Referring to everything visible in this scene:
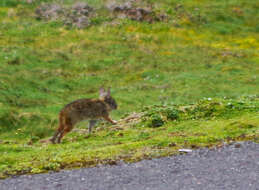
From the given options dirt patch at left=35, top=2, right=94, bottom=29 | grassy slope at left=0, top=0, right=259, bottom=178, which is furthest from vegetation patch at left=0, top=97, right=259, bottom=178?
dirt patch at left=35, top=2, right=94, bottom=29

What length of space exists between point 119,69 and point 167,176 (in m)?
29.8

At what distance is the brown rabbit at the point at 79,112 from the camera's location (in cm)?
1646

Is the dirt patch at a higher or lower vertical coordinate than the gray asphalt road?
lower

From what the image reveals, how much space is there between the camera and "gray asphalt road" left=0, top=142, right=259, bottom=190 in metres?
9.82

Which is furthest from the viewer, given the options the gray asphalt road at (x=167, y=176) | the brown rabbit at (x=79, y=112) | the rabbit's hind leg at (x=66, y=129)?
the brown rabbit at (x=79, y=112)

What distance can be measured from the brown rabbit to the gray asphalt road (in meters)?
5.52

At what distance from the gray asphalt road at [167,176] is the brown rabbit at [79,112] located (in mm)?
5519

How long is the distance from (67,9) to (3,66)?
89.7 feet

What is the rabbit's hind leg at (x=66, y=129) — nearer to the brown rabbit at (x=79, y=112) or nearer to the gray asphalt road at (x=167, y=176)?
the brown rabbit at (x=79, y=112)

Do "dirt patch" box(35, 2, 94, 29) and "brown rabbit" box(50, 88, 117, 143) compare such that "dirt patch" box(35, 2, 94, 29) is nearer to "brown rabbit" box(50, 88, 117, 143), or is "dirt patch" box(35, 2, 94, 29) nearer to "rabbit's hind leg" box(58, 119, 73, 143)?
"brown rabbit" box(50, 88, 117, 143)

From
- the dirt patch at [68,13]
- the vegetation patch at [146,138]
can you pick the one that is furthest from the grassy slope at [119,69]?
the dirt patch at [68,13]

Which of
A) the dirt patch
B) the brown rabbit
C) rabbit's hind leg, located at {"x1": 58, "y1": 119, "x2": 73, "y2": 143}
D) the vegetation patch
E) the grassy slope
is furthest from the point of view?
the dirt patch

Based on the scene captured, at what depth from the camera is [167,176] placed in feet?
34.0

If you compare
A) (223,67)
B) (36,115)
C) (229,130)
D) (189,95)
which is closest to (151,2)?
(223,67)
